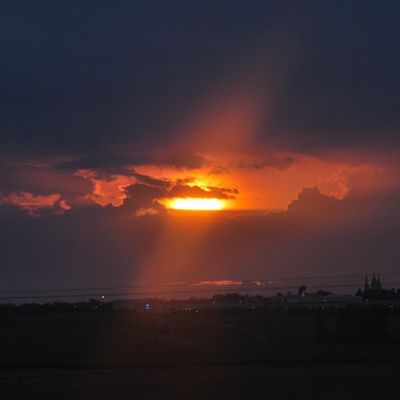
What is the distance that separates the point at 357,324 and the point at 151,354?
20789 mm

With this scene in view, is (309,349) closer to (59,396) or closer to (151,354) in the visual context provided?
(151,354)

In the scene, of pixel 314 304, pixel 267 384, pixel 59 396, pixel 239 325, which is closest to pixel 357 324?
pixel 239 325

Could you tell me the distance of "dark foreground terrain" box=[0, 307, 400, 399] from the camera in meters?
39.0

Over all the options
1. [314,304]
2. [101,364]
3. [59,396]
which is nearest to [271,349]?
[101,364]

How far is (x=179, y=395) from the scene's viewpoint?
3791cm

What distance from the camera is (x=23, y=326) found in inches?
2869

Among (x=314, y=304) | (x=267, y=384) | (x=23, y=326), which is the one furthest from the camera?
(x=314, y=304)

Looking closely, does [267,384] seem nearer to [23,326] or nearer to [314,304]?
[23,326]

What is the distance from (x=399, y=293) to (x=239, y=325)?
76.4 metres

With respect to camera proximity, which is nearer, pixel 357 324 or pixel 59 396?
pixel 59 396

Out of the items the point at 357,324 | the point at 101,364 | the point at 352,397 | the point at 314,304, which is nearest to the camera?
the point at 352,397

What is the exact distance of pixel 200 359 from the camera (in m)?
53.0

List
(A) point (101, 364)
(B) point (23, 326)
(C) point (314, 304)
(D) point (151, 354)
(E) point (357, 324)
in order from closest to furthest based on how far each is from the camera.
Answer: (A) point (101, 364), (D) point (151, 354), (E) point (357, 324), (B) point (23, 326), (C) point (314, 304)

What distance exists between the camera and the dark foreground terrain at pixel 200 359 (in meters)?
39.0
